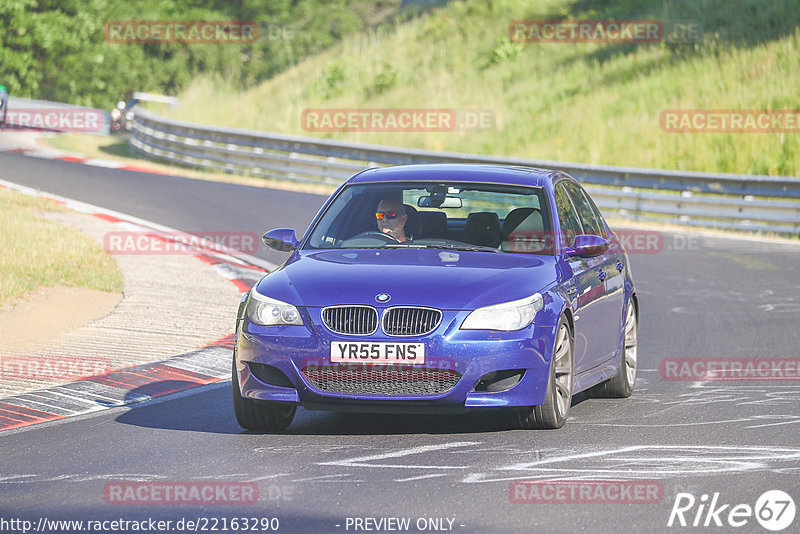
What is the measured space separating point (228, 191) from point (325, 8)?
158ft

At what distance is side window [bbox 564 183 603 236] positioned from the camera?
965 cm

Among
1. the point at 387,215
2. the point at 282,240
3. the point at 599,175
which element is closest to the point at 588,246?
the point at 387,215

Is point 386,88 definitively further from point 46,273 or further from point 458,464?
point 458,464

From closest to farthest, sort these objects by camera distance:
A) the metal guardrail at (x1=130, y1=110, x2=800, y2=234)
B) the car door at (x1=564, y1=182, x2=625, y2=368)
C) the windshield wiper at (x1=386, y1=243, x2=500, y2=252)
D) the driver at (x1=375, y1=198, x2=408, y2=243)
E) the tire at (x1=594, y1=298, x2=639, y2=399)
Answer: the windshield wiper at (x1=386, y1=243, x2=500, y2=252) < the driver at (x1=375, y1=198, x2=408, y2=243) < the car door at (x1=564, y1=182, x2=625, y2=368) < the tire at (x1=594, y1=298, x2=639, y2=399) < the metal guardrail at (x1=130, y1=110, x2=800, y2=234)

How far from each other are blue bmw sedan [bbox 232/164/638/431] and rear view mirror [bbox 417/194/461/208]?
0.01 m

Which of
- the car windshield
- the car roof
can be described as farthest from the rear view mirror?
the car roof

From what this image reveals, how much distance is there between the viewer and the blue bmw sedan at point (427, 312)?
7473 millimetres

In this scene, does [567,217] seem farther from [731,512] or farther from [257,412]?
[731,512]

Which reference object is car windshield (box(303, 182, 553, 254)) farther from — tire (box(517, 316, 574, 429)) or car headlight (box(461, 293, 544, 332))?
car headlight (box(461, 293, 544, 332))

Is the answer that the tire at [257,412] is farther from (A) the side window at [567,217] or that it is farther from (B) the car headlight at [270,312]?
(A) the side window at [567,217]

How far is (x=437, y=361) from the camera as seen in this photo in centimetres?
741

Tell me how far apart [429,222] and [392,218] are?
243 millimetres

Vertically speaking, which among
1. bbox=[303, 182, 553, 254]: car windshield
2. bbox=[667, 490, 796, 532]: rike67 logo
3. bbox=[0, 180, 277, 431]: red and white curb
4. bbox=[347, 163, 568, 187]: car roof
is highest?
bbox=[347, 163, 568, 187]: car roof

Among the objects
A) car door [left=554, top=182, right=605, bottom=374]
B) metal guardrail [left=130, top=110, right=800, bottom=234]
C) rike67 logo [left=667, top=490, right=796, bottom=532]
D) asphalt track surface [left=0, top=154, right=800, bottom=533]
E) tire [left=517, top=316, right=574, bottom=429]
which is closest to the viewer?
rike67 logo [left=667, top=490, right=796, bottom=532]
